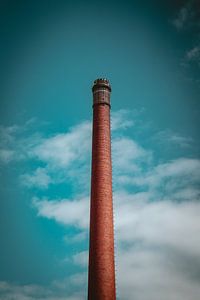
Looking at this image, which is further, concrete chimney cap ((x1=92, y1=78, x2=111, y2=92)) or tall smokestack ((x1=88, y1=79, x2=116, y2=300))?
concrete chimney cap ((x1=92, y1=78, x2=111, y2=92))

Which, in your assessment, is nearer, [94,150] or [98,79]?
[94,150]

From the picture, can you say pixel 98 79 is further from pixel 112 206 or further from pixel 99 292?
pixel 99 292

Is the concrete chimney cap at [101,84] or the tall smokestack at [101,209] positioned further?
the concrete chimney cap at [101,84]

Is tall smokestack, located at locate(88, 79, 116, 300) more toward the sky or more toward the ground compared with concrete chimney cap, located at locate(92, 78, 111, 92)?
more toward the ground

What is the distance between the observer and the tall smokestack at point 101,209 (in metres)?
17.8

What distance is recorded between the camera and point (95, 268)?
18.0 m

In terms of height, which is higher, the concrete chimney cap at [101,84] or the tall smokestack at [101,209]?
the concrete chimney cap at [101,84]

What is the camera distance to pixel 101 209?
19.2 m

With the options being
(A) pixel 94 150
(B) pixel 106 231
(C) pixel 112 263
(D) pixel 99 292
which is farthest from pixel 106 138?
(D) pixel 99 292

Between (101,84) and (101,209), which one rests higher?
(101,84)

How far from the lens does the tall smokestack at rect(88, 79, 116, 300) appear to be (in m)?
17.8

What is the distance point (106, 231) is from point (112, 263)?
5.01 feet

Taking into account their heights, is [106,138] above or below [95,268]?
above

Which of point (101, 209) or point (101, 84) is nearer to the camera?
point (101, 209)
